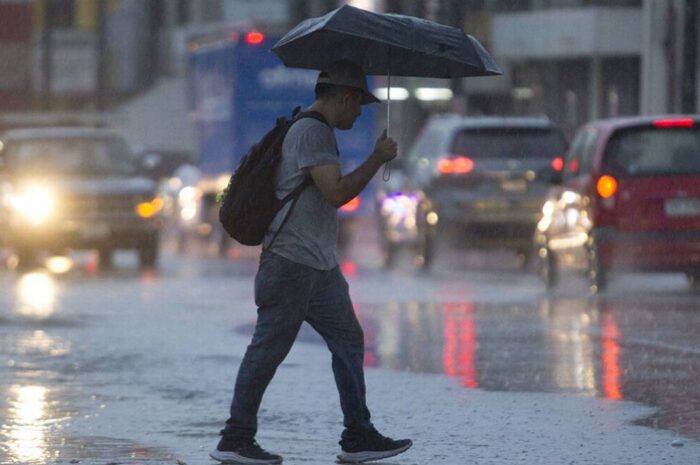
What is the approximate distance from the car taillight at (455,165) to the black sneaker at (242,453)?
16065 mm

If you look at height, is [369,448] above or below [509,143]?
below

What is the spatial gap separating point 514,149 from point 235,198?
16.3m

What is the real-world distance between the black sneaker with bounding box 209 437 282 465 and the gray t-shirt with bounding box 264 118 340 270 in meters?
0.80

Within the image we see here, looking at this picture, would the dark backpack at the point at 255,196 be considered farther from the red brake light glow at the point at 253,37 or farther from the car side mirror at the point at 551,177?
the red brake light glow at the point at 253,37

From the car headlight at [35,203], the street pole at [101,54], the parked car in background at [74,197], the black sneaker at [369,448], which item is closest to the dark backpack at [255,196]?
the black sneaker at [369,448]

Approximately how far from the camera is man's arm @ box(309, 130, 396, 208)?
29.6 feet

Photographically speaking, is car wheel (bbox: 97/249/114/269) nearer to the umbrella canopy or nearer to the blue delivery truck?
the blue delivery truck

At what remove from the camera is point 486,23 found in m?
53.7

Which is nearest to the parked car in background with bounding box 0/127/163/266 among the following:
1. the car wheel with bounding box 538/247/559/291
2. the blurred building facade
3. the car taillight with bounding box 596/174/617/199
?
the blurred building facade

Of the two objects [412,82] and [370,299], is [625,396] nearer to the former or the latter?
[370,299]

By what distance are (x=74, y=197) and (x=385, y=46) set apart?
58.6 feet

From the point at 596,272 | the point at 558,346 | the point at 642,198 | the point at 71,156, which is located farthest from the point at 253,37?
the point at 558,346

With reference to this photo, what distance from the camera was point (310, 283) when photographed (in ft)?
30.5

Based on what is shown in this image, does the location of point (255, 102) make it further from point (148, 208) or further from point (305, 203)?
point (305, 203)
